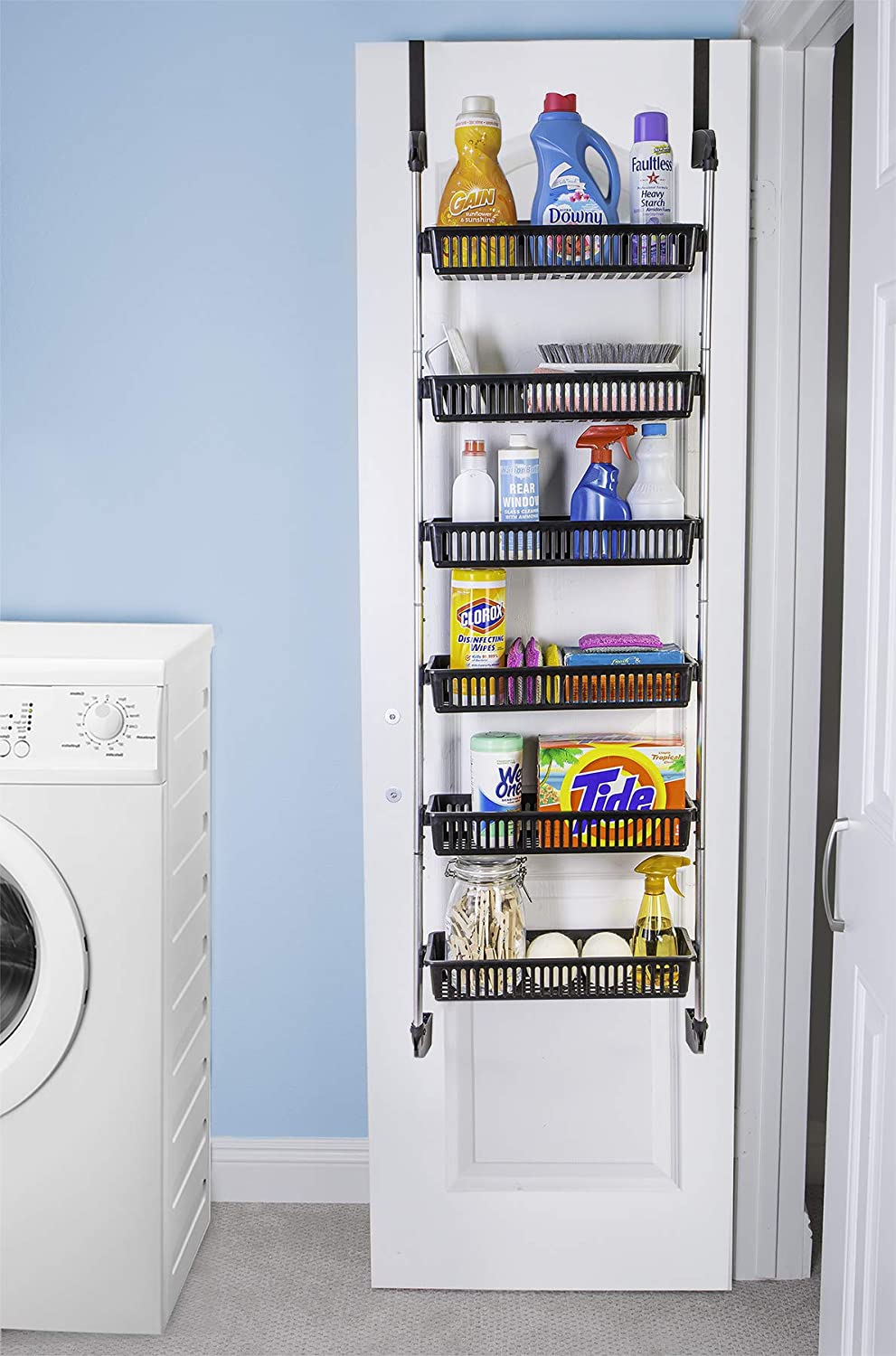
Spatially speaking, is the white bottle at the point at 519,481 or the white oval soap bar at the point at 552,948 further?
the white oval soap bar at the point at 552,948

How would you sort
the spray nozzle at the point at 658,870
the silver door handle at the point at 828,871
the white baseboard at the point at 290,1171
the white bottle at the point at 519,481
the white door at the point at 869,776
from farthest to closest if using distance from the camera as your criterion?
the white baseboard at the point at 290,1171
the spray nozzle at the point at 658,870
the white bottle at the point at 519,481
the silver door handle at the point at 828,871
the white door at the point at 869,776

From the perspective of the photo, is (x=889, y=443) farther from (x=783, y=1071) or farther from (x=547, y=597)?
(x=783, y=1071)

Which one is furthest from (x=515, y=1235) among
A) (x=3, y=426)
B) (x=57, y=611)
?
(x=3, y=426)

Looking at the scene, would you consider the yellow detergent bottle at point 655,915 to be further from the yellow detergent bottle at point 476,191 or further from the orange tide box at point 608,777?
the yellow detergent bottle at point 476,191

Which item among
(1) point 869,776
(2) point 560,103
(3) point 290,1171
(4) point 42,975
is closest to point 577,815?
(1) point 869,776

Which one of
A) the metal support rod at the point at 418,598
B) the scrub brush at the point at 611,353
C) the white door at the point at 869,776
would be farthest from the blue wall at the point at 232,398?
the white door at the point at 869,776

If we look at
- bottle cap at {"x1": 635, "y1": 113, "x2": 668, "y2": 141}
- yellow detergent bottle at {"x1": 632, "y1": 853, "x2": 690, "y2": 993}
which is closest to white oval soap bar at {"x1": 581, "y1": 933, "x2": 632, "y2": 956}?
yellow detergent bottle at {"x1": 632, "y1": 853, "x2": 690, "y2": 993}

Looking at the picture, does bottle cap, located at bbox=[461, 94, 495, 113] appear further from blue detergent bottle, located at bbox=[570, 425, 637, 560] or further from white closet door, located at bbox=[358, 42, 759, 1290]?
blue detergent bottle, located at bbox=[570, 425, 637, 560]

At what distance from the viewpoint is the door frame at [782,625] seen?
1896mm

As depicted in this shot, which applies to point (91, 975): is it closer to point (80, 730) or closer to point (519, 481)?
point (80, 730)

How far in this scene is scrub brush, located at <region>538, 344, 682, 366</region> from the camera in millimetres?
1841

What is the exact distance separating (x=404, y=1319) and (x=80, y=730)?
1123mm

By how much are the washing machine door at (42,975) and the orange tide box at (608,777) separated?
0.76 metres

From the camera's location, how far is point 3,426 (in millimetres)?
2104
